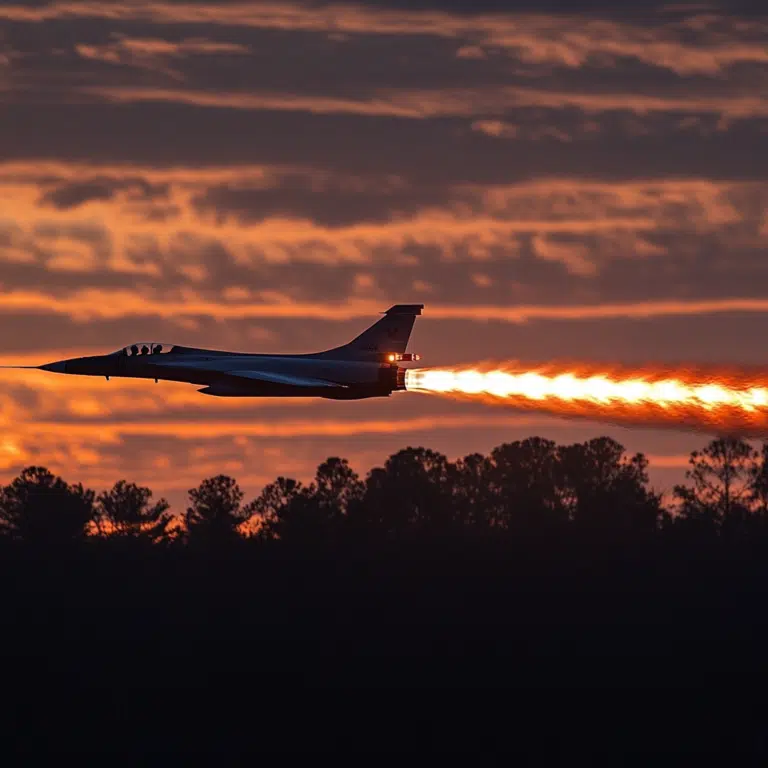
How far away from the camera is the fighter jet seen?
95500 mm

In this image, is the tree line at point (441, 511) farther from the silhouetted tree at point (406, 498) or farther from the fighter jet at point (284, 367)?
the fighter jet at point (284, 367)

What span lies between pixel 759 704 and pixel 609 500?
4648 cm

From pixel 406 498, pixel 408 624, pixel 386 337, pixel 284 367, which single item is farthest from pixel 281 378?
pixel 406 498

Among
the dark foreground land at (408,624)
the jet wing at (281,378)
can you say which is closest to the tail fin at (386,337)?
the jet wing at (281,378)

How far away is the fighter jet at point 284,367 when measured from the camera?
95500 millimetres

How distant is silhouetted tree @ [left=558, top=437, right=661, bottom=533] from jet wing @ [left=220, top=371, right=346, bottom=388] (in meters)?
87.3

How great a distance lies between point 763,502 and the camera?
18400 cm

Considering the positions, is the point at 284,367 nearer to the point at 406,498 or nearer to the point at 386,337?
the point at 386,337

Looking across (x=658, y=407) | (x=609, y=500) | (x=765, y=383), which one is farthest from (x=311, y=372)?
(x=609, y=500)

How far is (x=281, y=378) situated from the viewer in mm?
96938

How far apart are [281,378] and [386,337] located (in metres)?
8.66

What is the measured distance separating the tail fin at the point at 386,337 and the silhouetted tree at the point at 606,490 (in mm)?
80151

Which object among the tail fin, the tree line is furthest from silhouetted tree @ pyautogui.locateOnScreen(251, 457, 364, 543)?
the tail fin

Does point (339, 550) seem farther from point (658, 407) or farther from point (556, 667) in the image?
point (658, 407)
